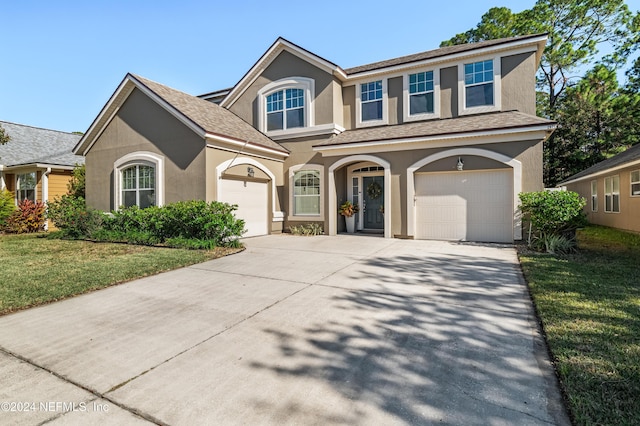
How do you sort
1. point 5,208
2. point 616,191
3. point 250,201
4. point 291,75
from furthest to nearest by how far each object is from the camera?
point 616,191, point 5,208, point 291,75, point 250,201

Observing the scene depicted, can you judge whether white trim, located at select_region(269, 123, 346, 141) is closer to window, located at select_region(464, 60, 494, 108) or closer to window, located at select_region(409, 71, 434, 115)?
window, located at select_region(409, 71, 434, 115)


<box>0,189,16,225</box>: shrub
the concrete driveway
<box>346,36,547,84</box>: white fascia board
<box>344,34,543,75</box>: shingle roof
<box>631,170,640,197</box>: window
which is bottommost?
the concrete driveway

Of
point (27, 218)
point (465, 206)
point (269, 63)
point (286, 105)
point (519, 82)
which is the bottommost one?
point (27, 218)

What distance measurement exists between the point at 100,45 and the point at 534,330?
49.9 ft

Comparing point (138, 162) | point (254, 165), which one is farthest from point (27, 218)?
point (254, 165)

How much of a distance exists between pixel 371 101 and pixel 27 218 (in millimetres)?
16703

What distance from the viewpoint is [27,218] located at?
49.8 feet

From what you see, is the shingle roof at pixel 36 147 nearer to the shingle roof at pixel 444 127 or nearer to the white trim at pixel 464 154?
the shingle roof at pixel 444 127

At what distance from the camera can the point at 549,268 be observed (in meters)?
6.69

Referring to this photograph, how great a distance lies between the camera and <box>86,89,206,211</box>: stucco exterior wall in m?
11.0

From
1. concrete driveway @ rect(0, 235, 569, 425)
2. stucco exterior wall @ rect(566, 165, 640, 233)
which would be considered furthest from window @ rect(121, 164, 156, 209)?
stucco exterior wall @ rect(566, 165, 640, 233)

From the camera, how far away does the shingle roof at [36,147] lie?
17.4 metres

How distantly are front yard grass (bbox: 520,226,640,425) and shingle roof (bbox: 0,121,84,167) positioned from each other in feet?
68.1

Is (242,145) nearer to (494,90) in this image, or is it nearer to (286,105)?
(286,105)
